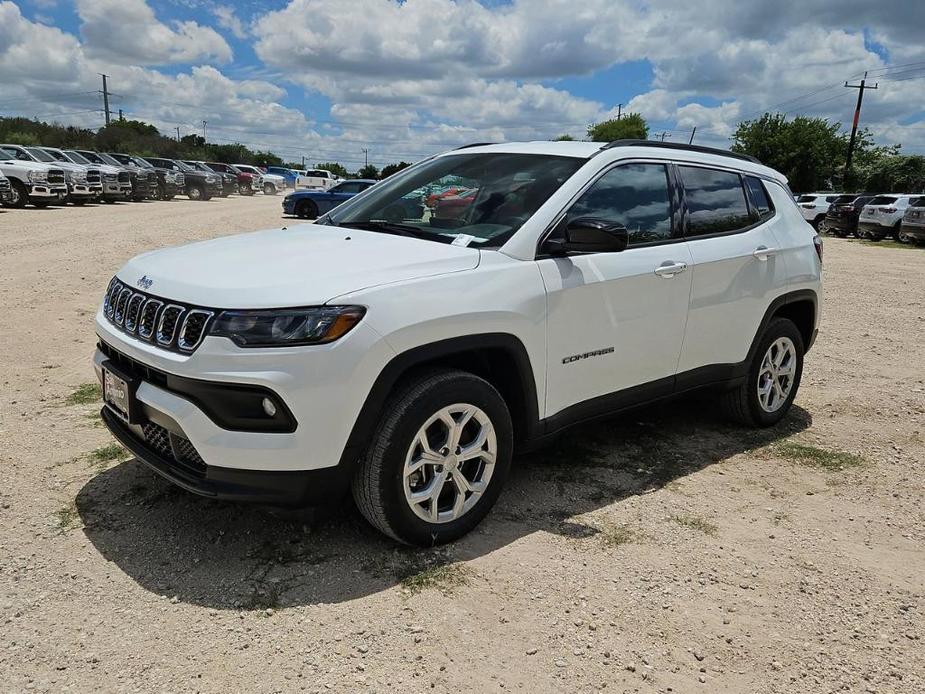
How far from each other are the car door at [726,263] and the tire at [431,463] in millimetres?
1486

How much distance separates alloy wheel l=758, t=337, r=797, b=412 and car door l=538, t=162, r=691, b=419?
107 cm

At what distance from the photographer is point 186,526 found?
134 inches

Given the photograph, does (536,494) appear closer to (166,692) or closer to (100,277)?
(166,692)

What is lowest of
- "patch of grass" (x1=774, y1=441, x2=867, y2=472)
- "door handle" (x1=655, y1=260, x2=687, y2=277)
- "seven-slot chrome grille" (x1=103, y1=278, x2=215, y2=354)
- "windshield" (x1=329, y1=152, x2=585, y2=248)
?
"patch of grass" (x1=774, y1=441, x2=867, y2=472)

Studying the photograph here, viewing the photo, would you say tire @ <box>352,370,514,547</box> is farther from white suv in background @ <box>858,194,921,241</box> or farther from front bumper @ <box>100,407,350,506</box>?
white suv in background @ <box>858,194,921,241</box>

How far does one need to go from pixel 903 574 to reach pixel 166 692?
3.02 m

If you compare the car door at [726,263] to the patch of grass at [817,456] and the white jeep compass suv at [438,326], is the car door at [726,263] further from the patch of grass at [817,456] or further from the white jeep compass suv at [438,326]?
the patch of grass at [817,456]

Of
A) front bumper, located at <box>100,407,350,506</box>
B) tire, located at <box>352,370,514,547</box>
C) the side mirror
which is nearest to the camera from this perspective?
front bumper, located at <box>100,407,350,506</box>

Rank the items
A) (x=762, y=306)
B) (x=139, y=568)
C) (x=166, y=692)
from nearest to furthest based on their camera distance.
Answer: (x=166, y=692) < (x=139, y=568) < (x=762, y=306)

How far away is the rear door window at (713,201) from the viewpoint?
4.26m

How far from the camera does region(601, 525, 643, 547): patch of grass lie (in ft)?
11.3

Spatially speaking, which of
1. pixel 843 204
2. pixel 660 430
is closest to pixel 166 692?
pixel 660 430

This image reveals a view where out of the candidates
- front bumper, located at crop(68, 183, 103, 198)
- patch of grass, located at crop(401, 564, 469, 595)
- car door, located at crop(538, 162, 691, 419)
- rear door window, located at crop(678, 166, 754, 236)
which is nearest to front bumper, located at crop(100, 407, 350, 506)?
patch of grass, located at crop(401, 564, 469, 595)

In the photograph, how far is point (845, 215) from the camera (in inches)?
1032
